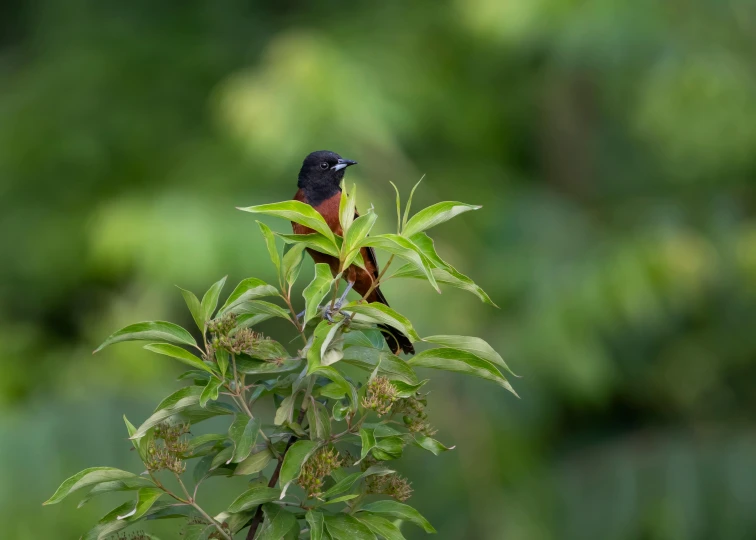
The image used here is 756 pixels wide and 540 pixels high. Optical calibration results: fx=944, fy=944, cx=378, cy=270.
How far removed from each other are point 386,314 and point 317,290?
132 mm

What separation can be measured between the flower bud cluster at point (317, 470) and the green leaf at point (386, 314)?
0.26 m

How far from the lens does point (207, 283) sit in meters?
6.16

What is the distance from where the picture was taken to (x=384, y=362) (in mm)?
1693

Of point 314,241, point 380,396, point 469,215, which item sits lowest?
point 469,215

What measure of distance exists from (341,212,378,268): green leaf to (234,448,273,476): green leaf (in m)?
0.39

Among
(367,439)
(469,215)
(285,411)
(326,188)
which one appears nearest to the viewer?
(367,439)

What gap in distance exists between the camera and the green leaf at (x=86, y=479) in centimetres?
159

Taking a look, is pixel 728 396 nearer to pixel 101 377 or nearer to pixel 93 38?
pixel 101 377

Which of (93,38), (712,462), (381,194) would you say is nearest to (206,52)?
(93,38)

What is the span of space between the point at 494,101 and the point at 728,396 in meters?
3.10

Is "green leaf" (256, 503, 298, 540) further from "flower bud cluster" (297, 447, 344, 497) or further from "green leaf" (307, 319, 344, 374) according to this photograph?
"green leaf" (307, 319, 344, 374)

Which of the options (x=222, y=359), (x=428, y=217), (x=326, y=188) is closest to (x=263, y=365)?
(x=222, y=359)

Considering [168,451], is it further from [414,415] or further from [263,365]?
[414,415]

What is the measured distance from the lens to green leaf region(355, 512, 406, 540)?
5.55 feet
